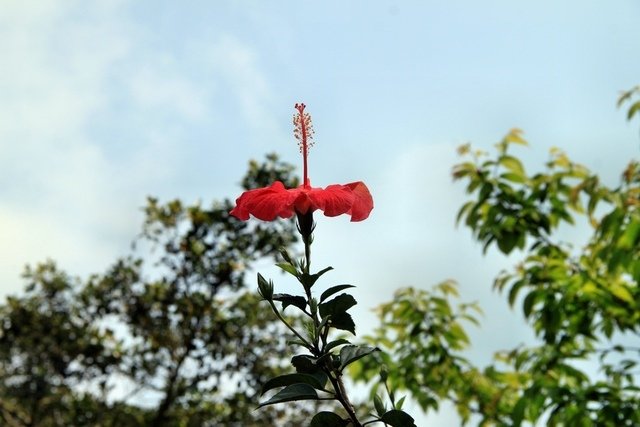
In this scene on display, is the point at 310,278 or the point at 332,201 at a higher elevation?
the point at 332,201

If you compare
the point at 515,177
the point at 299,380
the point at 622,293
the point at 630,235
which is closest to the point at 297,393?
the point at 299,380

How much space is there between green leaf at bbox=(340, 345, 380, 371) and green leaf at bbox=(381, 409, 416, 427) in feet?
0.31

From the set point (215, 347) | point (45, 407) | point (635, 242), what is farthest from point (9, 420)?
point (635, 242)

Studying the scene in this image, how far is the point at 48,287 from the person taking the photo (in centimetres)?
898

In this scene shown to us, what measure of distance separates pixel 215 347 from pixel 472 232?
3.98 meters

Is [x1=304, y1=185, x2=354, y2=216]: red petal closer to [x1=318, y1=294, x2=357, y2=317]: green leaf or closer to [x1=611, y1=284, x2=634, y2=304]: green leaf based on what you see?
[x1=318, y1=294, x2=357, y2=317]: green leaf

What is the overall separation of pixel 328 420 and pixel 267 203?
36 centimetres

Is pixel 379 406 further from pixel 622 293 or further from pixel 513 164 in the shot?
pixel 513 164

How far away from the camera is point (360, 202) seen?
1185mm

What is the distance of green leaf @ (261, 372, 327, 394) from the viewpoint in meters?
1.06

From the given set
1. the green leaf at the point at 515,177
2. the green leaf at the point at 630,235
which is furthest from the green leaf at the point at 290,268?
the green leaf at the point at 515,177

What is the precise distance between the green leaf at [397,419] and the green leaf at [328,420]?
7 centimetres

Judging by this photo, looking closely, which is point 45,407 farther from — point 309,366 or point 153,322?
point 309,366

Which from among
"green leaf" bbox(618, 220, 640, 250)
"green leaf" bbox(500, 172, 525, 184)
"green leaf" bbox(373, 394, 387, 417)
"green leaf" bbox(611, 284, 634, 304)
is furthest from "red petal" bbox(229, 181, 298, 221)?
"green leaf" bbox(500, 172, 525, 184)
